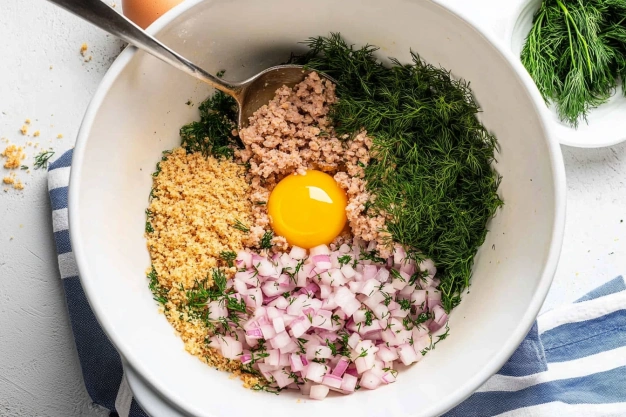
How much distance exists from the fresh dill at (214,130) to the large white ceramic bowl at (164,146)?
0.07 metres

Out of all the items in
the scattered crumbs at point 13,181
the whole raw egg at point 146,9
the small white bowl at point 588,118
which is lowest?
the scattered crumbs at point 13,181

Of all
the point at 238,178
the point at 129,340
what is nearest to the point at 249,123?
the point at 238,178

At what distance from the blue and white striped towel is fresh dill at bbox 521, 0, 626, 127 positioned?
0.63 meters

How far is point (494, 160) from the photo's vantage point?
1600 mm

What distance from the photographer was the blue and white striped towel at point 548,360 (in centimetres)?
176

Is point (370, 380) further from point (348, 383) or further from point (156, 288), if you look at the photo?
point (156, 288)

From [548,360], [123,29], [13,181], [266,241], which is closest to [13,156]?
[13,181]

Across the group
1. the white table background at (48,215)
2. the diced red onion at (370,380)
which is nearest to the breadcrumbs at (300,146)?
the diced red onion at (370,380)

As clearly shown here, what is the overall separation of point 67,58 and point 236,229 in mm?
902

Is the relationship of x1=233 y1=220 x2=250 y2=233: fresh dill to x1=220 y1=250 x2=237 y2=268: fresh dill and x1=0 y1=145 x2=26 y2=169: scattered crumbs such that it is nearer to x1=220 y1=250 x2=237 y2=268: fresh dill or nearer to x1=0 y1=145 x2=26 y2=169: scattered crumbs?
x1=220 y1=250 x2=237 y2=268: fresh dill

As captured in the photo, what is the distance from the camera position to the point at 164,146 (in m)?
1.69

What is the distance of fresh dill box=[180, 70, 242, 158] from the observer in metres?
1.71

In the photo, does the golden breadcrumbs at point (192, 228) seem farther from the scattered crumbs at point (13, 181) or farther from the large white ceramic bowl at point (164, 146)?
the scattered crumbs at point (13, 181)

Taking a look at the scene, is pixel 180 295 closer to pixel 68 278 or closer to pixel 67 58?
pixel 68 278
